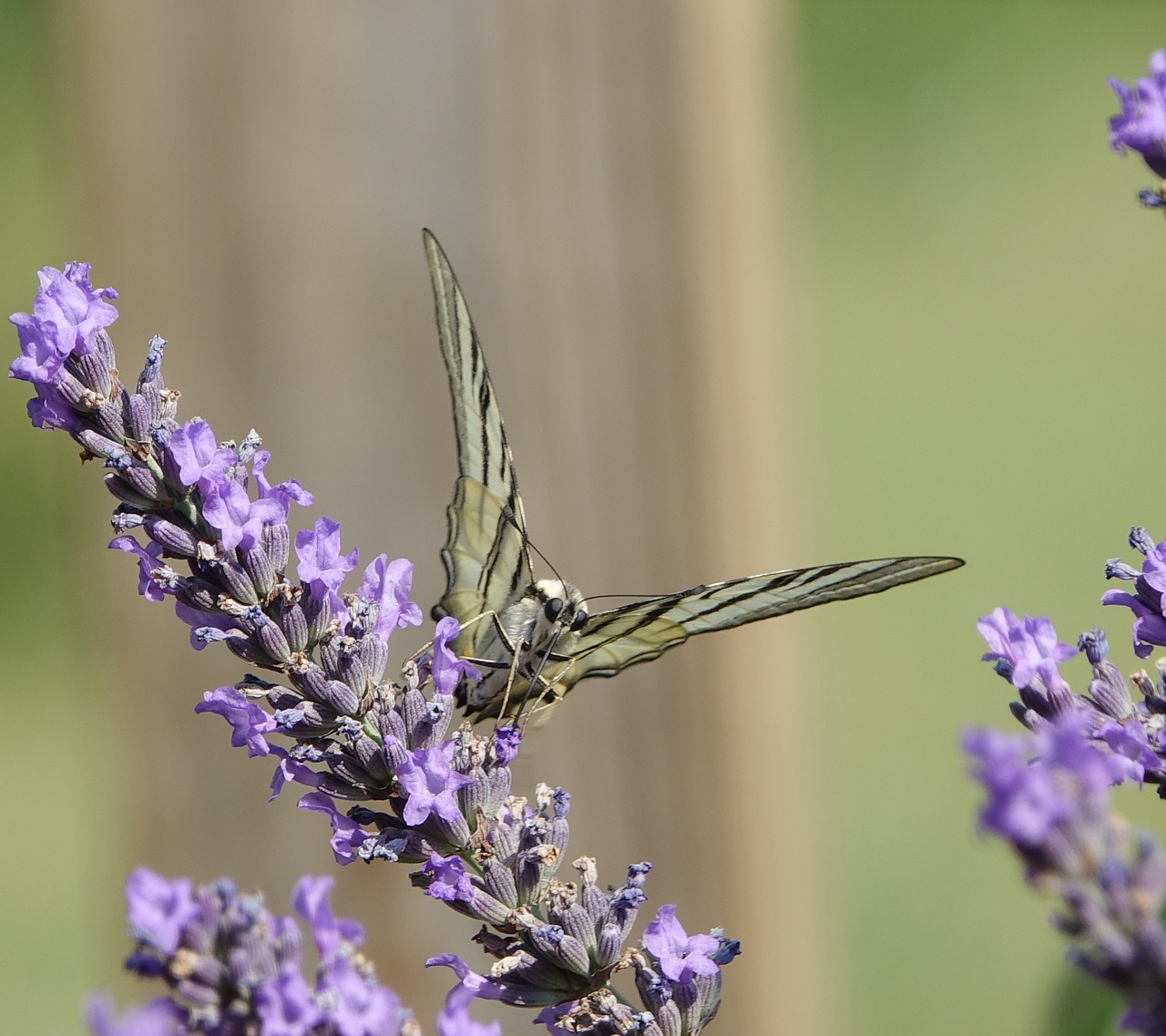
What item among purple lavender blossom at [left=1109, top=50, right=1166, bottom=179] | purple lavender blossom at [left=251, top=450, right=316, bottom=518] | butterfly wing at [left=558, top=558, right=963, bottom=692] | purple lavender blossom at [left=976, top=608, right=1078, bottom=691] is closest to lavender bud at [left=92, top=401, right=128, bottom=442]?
purple lavender blossom at [left=251, top=450, right=316, bottom=518]

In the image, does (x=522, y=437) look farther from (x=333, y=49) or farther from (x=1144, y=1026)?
(x=1144, y=1026)

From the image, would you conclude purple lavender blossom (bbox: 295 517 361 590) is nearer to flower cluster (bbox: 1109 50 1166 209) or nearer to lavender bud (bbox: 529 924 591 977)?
lavender bud (bbox: 529 924 591 977)

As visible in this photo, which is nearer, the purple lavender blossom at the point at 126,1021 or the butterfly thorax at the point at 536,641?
the purple lavender blossom at the point at 126,1021

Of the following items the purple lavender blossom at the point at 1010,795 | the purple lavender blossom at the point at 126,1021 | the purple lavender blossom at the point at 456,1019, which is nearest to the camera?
the purple lavender blossom at the point at 1010,795

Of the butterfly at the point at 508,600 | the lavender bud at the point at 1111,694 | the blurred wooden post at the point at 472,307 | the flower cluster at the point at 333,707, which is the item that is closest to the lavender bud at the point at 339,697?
the flower cluster at the point at 333,707

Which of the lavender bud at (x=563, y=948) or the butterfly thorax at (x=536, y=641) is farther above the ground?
the butterfly thorax at (x=536, y=641)

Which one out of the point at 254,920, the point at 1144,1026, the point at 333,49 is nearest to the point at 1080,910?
the point at 1144,1026

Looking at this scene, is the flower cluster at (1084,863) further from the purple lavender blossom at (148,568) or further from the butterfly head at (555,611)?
the butterfly head at (555,611)
